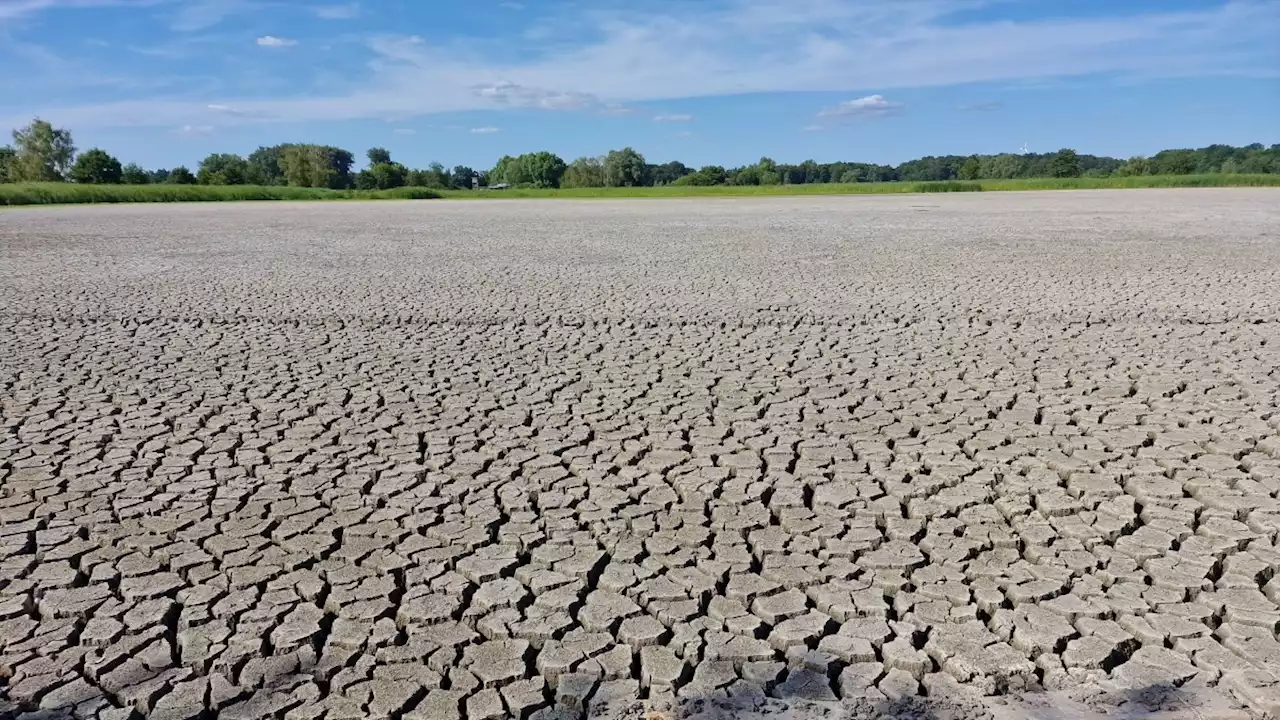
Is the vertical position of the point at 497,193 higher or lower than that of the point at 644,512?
higher

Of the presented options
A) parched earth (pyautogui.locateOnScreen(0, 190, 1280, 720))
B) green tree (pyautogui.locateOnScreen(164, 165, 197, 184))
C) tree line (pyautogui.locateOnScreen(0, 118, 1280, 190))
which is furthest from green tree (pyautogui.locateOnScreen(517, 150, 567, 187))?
parched earth (pyautogui.locateOnScreen(0, 190, 1280, 720))

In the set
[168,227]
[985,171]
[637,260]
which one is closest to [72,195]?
[168,227]

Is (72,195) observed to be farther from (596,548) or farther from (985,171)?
(985,171)

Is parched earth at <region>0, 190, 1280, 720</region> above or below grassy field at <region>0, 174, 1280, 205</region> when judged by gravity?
below

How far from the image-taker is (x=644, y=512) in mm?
3604

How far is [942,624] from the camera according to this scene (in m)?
2.73

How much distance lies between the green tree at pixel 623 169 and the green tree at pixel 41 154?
42292 millimetres

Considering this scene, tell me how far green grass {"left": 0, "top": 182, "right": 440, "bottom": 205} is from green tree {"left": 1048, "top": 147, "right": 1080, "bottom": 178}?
138 feet

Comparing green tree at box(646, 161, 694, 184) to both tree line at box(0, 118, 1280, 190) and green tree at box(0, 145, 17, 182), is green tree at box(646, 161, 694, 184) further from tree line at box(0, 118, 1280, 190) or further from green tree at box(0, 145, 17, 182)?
green tree at box(0, 145, 17, 182)

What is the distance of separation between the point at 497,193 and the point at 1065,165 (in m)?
40.7

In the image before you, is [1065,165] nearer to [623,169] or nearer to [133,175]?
[623,169]

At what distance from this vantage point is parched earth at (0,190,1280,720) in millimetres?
2496

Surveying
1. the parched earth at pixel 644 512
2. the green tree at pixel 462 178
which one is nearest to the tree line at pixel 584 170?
the green tree at pixel 462 178

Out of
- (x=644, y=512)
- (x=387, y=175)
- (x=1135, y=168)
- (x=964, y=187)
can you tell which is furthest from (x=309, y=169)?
(x=644, y=512)
